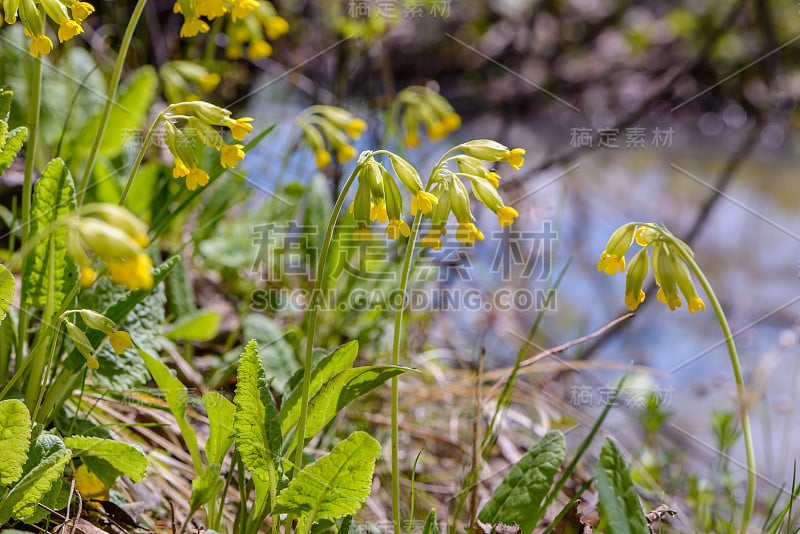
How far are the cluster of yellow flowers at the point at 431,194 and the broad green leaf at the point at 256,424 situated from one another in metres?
0.31

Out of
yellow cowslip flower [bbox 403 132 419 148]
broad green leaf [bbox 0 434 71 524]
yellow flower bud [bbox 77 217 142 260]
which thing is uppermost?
yellow cowslip flower [bbox 403 132 419 148]

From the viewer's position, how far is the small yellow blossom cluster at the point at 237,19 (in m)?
1.33

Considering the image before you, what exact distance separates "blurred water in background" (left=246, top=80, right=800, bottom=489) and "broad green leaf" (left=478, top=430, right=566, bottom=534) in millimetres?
906

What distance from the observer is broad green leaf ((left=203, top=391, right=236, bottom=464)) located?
125 centimetres

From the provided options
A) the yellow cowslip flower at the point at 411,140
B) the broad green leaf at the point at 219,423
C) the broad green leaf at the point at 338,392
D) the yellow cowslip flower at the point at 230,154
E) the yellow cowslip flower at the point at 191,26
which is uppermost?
the yellow cowslip flower at the point at 411,140

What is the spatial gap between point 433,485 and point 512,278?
6.65ft

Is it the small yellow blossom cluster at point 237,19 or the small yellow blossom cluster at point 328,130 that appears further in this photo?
the small yellow blossom cluster at point 328,130

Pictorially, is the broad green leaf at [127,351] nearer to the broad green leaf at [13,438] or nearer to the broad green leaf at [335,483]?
the broad green leaf at [13,438]

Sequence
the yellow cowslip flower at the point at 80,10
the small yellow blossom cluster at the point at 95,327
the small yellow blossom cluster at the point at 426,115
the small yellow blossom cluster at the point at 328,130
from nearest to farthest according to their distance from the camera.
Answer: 1. the small yellow blossom cluster at the point at 95,327
2. the yellow cowslip flower at the point at 80,10
3. the small yellow blossom cluster at the point at 328,130
4. the small yellow blossom cluster at the point at 426,115

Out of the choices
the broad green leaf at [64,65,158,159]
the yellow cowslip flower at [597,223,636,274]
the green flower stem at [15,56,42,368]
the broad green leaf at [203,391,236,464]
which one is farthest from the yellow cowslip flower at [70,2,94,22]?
the broad green leaf at [64,65,158,159]

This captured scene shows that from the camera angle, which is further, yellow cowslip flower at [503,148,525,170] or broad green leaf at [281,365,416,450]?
yellow cowslip flower at [503,148,525,170]

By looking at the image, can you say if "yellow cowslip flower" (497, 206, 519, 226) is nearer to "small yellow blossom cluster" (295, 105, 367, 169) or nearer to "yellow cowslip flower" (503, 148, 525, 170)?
"yellow cowslip flower" (503, 148, 525, 170)

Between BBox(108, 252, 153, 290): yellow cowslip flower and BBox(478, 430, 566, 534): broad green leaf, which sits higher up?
BBox(108, 252, 153, 290): yellow cowslip flower

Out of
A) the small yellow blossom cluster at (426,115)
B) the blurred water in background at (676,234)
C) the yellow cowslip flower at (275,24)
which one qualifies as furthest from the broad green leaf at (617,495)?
the yellow cowslip flower at (275,24)
